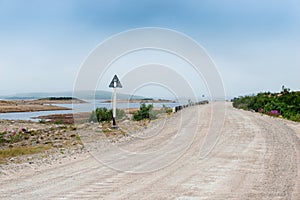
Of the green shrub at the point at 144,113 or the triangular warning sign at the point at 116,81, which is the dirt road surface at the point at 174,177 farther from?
the green shrub at the point at 144,113

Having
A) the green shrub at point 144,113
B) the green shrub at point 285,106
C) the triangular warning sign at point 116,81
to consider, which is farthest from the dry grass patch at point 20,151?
the green shrub at point 285,106

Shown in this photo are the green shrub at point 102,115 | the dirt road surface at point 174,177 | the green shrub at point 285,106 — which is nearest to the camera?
the dirt road surface at point 174,177

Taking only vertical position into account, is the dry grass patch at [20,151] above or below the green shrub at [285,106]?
below

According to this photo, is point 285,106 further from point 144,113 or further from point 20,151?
point 20,151

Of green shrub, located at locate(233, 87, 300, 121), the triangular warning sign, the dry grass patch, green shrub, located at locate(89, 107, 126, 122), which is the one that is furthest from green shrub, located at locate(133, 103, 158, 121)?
the dry grass patch

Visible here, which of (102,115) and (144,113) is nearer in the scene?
(102,115)

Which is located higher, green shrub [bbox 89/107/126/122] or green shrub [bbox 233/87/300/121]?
green shrub [bbox 233/87/300/121]

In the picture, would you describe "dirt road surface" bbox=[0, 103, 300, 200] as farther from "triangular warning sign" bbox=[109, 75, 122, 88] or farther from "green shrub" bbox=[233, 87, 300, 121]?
"green shrub" bbox=[233, 87, 300, 121]

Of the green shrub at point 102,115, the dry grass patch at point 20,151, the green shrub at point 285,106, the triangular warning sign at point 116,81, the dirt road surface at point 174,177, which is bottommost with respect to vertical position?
the dry grass patch at point 20,151

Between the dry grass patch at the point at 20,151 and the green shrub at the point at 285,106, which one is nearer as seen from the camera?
the dry grass patch at the point at 20,151

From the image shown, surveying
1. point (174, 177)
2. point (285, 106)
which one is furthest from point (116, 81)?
point (285, 106)

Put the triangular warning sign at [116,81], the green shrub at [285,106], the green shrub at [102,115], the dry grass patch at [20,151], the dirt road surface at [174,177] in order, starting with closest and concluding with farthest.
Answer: the dirt road surface at [174,177] < the dry grass patch at [20,151] < the triangular warning sign at [116,81] < the green shrub at [102,115] < the green shrub at [285,106]

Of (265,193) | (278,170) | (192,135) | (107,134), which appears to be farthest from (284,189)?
(107,134)

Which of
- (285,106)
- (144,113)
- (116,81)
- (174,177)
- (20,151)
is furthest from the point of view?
(285,106)
